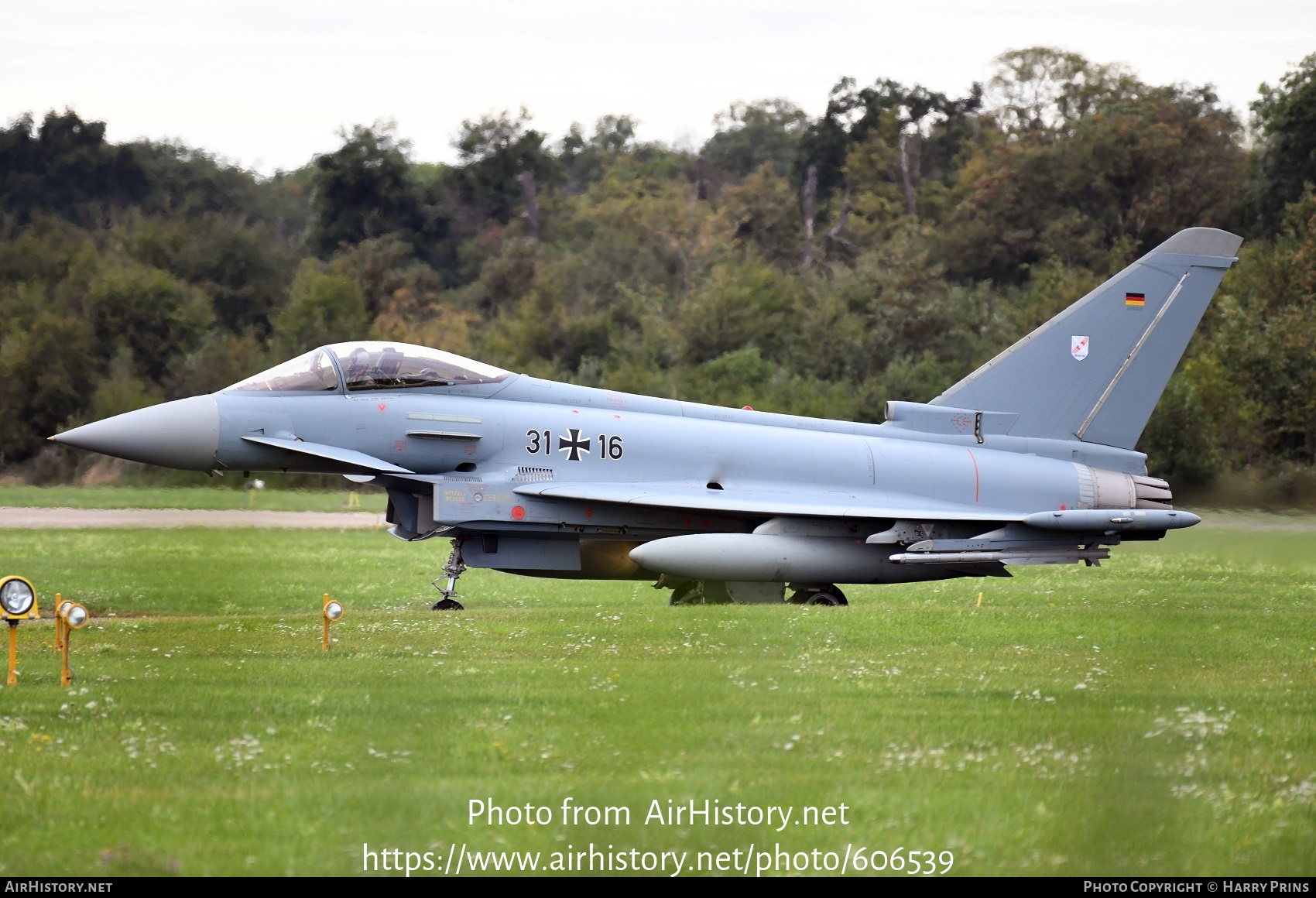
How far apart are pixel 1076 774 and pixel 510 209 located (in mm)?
54054

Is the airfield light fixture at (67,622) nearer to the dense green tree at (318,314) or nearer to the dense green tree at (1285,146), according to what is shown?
the dense green tree at (318,314)

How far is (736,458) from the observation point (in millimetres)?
14969

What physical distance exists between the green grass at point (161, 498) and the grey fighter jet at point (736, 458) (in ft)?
31.3

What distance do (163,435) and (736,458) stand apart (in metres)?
5.59

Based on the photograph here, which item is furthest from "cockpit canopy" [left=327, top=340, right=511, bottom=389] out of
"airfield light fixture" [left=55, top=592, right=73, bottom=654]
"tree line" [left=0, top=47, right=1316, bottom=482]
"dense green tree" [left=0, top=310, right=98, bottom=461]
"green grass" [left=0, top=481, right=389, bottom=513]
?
"dense green tree" [left=0, top=310, right=98, bottom=461]

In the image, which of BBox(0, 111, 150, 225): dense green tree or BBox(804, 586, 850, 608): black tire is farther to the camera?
BBox(0, 111, 150, 225): dense green tree

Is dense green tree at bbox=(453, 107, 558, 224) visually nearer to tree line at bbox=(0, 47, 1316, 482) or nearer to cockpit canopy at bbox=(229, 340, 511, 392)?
tree line at bbox=(0, 47, 1316, 482)

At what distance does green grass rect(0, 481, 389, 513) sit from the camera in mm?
25359

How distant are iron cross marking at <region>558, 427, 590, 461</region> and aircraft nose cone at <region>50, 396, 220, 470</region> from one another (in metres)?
3.31

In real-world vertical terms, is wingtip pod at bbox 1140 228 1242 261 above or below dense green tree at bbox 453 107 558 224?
below

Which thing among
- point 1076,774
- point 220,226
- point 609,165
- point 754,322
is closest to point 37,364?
point 220,226

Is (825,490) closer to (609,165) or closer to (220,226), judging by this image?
(220,226)

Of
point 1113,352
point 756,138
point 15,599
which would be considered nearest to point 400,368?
point 15,599

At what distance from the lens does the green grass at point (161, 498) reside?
2536 cm
